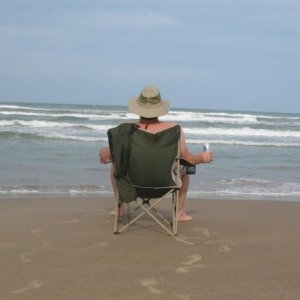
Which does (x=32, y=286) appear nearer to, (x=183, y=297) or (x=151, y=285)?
(x=151, y=285)

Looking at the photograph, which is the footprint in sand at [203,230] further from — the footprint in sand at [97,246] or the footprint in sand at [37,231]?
the footprint in sand at [37,231]

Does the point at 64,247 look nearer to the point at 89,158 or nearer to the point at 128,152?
the point at 128,152

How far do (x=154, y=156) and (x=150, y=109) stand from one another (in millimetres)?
454

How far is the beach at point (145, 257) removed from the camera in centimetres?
303

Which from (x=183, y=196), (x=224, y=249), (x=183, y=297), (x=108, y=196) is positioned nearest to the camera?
(x=183, y=297)

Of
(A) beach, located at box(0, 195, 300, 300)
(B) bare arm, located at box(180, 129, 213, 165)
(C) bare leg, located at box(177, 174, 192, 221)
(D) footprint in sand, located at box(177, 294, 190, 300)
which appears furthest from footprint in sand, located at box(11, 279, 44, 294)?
(C) bare leg, located at box(177, 174, 192, 221)

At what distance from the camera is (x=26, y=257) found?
3.68m

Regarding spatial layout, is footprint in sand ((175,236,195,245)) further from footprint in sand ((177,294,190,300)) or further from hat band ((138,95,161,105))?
footprint in sand ((177,294,190,300))

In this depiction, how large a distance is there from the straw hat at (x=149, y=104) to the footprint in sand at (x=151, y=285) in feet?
5.72

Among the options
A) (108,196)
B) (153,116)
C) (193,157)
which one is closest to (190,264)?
(193,157)

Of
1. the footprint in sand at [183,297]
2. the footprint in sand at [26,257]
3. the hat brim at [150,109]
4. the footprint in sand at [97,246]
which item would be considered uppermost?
the hat brim at [150,109]

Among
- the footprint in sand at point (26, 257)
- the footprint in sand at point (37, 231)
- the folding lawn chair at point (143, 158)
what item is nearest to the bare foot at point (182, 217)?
the folding lawn chair at point (143, 158)

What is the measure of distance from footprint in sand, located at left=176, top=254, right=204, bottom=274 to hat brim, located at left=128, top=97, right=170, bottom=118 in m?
1.31

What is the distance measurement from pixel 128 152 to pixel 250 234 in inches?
51.4
